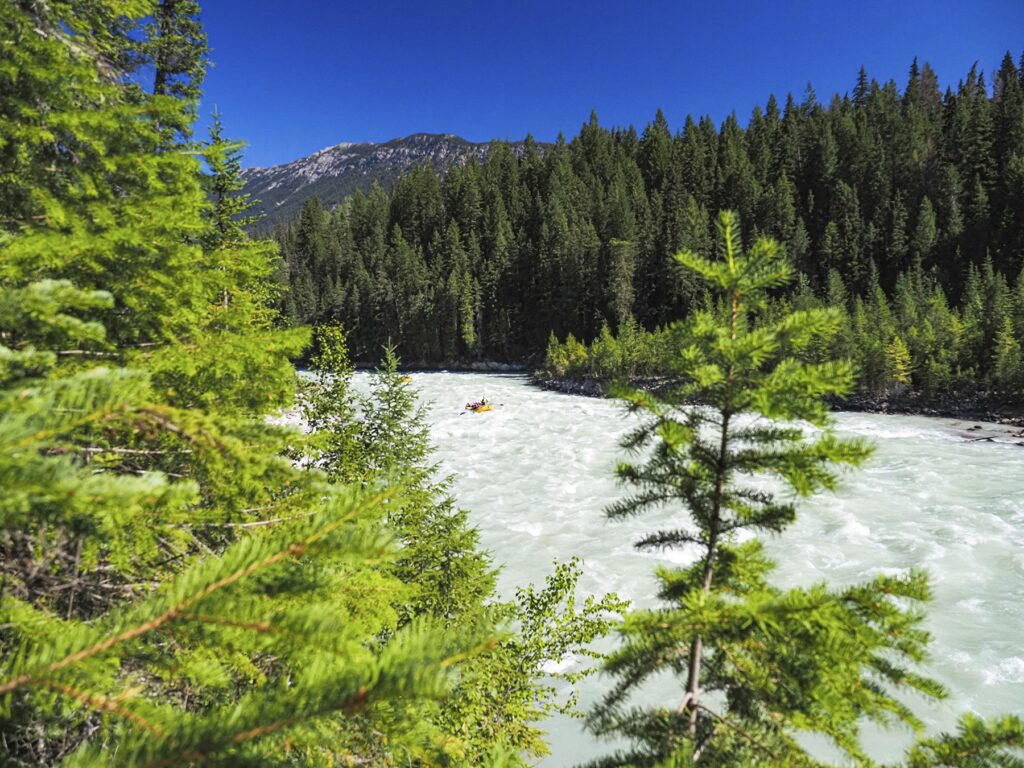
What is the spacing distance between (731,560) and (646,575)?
1146 centimetres

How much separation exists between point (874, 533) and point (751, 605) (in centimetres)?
1672

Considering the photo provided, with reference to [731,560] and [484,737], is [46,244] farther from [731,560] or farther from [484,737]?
[484,737]

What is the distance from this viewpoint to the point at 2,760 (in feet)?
4.38

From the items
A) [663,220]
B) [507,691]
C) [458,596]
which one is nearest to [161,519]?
[507,691]

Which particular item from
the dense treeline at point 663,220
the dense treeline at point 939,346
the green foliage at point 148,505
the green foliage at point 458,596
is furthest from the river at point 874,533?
the dense treeline at point 663,220

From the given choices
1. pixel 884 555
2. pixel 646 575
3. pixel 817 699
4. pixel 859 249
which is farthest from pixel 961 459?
pixel 859 249

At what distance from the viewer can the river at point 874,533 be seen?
9633 mm

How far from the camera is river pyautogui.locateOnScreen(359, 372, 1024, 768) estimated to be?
31.6 feet

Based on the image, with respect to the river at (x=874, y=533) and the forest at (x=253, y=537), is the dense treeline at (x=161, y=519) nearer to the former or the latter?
the forest at (x=253, y=537)

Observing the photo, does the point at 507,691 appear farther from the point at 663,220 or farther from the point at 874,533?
the point at 663,220

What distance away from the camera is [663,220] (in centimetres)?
8038

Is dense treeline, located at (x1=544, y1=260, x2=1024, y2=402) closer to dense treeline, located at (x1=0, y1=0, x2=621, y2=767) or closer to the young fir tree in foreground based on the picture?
the young fir tree in foreground

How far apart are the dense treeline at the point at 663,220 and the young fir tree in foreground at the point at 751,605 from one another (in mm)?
55253

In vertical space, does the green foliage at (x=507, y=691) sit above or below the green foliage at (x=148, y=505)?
below
